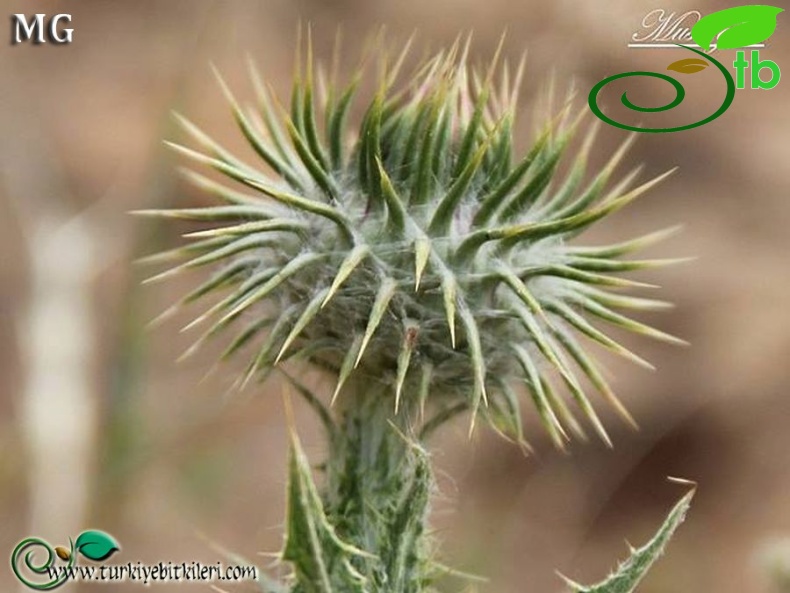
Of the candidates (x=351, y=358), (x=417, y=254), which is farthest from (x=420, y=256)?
(x=351, y=358)

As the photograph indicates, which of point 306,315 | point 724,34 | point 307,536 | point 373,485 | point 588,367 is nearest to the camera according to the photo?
point 307,536

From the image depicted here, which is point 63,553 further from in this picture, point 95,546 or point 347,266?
point 347,266

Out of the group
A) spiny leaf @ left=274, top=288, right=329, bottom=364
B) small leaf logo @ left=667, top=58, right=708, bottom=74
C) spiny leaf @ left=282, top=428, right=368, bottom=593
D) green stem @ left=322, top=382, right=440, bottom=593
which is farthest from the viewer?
small leaf logo @ left=667, top=58, right=708, bottom=74

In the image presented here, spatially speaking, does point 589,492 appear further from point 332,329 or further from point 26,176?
point 332,329

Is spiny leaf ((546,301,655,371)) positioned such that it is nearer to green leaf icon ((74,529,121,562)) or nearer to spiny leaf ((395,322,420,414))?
spiny leaf ((395,322,420,414))

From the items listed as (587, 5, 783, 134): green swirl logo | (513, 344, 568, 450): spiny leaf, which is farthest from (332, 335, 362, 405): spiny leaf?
(587, 5, 783, 134): green swirl logo

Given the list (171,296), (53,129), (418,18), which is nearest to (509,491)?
(171,296)
